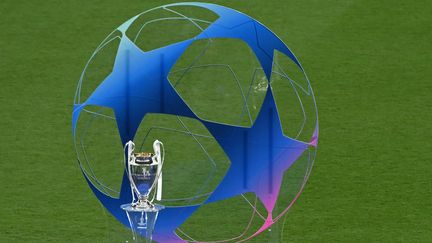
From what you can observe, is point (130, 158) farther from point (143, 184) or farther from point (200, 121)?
point (200, 121)

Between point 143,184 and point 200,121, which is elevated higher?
point 200,121

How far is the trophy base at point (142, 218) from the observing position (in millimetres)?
6703

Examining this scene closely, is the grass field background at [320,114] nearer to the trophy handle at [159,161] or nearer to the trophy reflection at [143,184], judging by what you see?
the trophy reflection at [143,184]

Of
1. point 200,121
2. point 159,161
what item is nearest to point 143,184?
point 159,161

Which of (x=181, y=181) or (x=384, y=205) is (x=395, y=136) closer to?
(x=384, y=205)

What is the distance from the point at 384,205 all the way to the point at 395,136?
4.42 ft

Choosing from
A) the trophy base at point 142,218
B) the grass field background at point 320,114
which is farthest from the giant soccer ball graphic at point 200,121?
the grass field background at point 320,114

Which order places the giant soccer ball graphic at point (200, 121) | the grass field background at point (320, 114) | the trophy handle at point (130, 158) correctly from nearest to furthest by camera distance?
the trophy handle at point (130, 158) < the giant soccer ball graphic at point (200, 121) < the grass field background at point (320, 114)

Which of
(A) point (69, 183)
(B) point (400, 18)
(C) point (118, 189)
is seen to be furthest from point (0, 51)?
(C) point (118, 189)

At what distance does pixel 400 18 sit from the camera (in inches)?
491

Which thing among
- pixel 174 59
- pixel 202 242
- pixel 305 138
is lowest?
pixel 202 242

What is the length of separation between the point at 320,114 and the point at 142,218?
162 inches

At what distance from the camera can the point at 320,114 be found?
10.6 metres

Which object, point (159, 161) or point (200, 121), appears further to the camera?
point (200, 121)
